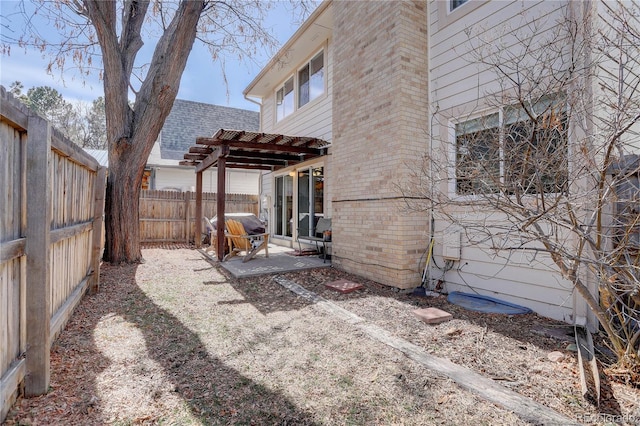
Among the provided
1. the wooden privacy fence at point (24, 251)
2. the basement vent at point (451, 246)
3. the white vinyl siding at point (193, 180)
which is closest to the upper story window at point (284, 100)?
the white vinyl siding at point (193, 180)

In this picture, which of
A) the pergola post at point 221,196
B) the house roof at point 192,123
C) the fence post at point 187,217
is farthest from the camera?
the house roof at point 192,123

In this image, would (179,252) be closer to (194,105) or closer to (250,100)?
(250,100)

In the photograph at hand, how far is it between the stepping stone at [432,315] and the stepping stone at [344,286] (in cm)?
129

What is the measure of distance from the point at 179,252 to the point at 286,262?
13.6ft

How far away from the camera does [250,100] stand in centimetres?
1237

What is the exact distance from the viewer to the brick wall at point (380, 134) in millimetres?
5336

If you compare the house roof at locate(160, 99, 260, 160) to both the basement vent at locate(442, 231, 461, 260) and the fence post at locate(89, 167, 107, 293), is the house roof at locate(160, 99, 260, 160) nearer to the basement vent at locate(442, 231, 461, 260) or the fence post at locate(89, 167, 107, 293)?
the fence post at locate(89, 167, 107, 293)

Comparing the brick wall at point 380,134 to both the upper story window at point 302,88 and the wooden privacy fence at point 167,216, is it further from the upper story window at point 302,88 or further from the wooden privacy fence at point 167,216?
the wooden privacy fence at point 167,216

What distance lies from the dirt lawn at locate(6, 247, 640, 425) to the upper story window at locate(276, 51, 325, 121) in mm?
6286

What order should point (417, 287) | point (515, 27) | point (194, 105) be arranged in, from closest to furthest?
point (515, 27)
point (417, 287)
point (194, 105)

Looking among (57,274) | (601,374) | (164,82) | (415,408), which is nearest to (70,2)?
(164,82)

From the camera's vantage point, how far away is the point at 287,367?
2.82 metres

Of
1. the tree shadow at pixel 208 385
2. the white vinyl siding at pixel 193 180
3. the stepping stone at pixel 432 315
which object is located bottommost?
the tree shadow at pixel 208 385

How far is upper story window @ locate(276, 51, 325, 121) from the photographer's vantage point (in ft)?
28.5
